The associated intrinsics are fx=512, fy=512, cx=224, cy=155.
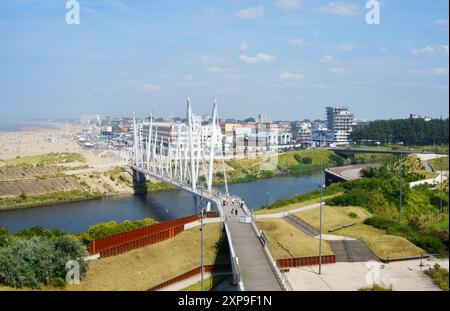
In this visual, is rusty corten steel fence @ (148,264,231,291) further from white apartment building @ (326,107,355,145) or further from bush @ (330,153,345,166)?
white apartment building @ (326,107,355,145)

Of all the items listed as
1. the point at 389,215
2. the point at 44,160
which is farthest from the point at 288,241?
the point at 44,160

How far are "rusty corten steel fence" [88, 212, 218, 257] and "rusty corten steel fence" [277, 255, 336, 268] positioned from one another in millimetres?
4741

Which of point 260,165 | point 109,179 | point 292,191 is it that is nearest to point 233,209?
point 292,191

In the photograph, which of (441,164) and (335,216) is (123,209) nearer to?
(335,216)

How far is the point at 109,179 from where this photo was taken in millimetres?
46375

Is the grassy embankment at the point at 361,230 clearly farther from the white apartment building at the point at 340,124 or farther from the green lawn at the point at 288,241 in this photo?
the white apartment building at the point at 340,124

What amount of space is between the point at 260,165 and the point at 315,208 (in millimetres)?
33138

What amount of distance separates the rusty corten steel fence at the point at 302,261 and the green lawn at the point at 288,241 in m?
0.20

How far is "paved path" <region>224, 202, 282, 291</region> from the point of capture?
1309 cm

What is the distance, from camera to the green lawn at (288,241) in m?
17.7

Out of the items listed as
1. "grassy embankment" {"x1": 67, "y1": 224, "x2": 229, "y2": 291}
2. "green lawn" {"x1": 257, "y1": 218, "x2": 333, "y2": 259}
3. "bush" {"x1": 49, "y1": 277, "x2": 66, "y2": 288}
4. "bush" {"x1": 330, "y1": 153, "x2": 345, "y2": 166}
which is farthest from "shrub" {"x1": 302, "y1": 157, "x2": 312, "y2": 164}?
"bush" {"x1": 49, "y1": 277, "x2": 66, "y2": 288}

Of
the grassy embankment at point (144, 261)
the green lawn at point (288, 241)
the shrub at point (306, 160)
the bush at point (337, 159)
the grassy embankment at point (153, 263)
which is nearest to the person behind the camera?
the grassy embankment at point (144, 261)

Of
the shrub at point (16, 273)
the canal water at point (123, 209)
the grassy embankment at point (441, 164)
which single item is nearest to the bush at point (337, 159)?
the canal water at point (123, 209)

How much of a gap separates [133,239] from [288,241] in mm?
5629
